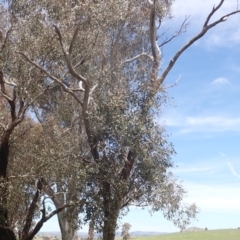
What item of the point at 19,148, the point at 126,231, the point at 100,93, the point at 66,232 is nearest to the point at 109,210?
the point at 100,93

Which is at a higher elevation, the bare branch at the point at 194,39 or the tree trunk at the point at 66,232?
the bare branch at the point at 194,39

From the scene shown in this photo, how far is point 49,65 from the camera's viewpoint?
10805 mm

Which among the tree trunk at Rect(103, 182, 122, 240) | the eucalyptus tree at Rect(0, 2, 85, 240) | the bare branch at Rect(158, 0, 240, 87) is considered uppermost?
the bare branch at Rect(158, 0, 240, 87)

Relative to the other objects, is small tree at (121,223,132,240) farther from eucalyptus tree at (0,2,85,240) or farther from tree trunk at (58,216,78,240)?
eucalyptus tree at (0,2,85,240)


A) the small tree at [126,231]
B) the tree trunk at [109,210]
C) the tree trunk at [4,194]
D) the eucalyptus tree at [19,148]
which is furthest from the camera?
the small tree at [126,231]

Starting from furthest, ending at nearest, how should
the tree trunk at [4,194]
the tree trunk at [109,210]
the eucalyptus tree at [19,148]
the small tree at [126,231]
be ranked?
the small tree at [126,231]
the tree trunk at [4,194]
the eucalyptus tree at [19,148]
the tree trunk at [109,210]

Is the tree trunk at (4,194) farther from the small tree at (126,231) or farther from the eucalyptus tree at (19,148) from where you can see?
the small tree at (126,231)

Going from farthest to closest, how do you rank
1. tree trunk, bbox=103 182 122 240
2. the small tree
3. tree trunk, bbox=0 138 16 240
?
the small tree → tree trunk, bbox=0 138 16 240 → tree trunk, bbox=103 182 122 240

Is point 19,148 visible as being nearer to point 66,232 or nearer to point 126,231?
point 66,232

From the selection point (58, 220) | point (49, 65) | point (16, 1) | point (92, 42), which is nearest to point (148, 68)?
point (92, 42)

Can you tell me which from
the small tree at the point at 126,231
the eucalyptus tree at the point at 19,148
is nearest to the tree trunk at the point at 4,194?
the eucalyptus tree at the point at 19,148

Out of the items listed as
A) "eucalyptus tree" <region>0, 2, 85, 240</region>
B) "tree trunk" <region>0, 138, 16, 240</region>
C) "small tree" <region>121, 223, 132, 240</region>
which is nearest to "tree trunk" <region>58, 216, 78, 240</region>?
"small tree" <region>121, 223, 132, 240</region>

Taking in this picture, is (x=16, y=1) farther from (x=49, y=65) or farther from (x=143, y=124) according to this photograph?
(x=143, y=124)

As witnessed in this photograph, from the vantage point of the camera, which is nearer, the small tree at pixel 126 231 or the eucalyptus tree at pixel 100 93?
the eucalyptus tree at pixel 100 93
